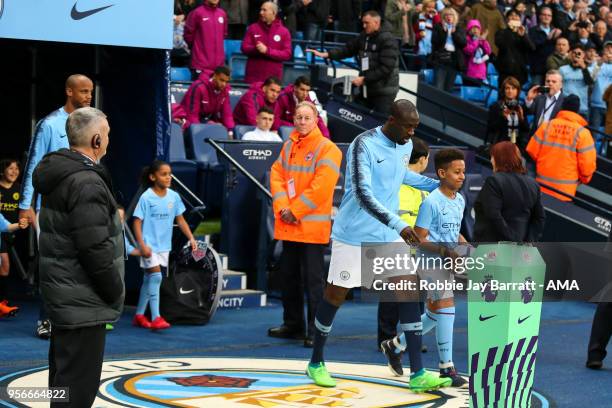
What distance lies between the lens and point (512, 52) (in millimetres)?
19328

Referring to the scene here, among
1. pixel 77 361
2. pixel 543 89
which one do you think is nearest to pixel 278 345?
pixel 77 361

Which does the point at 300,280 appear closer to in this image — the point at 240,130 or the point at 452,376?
the point at 452,376

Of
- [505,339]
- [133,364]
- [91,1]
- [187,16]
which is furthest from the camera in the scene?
[187,16]

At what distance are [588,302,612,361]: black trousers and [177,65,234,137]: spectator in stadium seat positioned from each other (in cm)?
614

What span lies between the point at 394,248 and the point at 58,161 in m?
3.01

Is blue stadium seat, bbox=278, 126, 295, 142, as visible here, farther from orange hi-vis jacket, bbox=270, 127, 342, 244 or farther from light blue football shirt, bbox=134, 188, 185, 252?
orange hi-vis jacket, bbox=270, 127, 342, 244

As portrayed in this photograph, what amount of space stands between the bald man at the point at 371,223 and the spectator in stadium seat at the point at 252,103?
6.62 meters

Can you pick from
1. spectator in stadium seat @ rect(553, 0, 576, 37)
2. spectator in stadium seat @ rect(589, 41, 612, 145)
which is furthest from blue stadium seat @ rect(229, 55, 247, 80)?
spectator in stadium seat @ rect(553, 0, 576, 37)

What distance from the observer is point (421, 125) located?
18.3m

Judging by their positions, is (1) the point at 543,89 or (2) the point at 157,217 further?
(1) the point at 543,89

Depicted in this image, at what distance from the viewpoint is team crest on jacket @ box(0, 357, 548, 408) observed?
7.45 metres

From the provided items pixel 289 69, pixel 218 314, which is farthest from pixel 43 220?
pixel 289 69

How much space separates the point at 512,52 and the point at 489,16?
1337mm

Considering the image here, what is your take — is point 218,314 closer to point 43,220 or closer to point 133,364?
point 133,364
